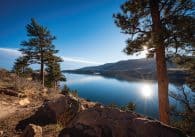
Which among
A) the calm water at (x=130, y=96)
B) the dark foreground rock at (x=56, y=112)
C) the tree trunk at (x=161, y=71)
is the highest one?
the tree trunk at (x=161, y=71)

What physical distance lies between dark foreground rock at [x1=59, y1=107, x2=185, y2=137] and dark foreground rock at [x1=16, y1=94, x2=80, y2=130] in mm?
2830

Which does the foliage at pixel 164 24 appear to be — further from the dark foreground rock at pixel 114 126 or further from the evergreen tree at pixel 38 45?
the evergreen tree at pixel 38 45

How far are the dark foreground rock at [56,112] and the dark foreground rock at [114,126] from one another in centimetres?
283

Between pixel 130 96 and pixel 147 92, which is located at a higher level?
pixel 147 92

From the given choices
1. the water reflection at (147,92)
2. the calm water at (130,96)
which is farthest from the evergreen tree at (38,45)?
the water reflection at (147,92)

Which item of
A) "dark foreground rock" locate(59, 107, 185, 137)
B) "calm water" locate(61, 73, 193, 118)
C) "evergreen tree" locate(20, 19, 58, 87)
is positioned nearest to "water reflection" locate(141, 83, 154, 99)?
"calm water" locate(61, 73, 193, 118)

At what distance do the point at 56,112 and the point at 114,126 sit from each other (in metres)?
4.36

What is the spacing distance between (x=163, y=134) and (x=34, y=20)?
104 feet

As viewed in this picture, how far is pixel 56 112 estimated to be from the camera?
880cm

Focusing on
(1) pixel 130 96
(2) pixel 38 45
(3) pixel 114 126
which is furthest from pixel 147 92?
(3) pixel 114 126

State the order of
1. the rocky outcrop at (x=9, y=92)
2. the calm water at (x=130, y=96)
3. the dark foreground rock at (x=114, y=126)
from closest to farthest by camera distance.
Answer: the dark foreground rock at (x=114, y=126) < the rocky outcrop at (x=9, y=92) < the calm water at (x=130, y=96)

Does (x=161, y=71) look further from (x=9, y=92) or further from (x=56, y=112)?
(x=9, y=92)

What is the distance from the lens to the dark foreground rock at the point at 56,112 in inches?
334

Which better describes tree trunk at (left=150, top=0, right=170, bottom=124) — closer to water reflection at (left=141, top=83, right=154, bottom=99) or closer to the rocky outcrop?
the rocky outcrop
